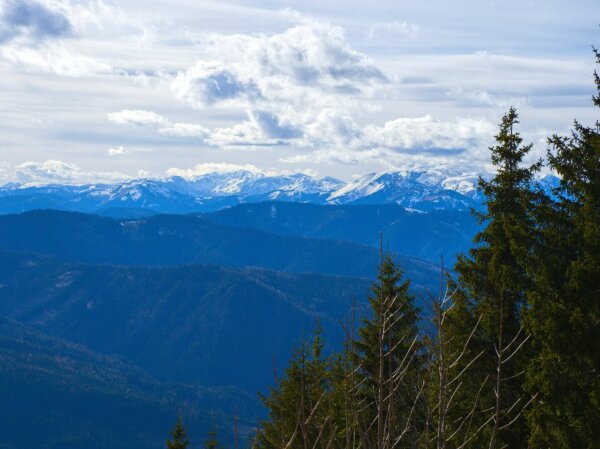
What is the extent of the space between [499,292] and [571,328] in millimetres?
4728

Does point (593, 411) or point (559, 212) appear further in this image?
point (559, 212)

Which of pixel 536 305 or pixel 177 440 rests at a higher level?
pixel 536 305

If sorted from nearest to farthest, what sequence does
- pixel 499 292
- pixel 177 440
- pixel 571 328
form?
pixel 571 328 < pixel 499 292 < pixel 177 440

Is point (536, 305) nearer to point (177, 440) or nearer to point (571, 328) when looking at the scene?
point (571, 328)

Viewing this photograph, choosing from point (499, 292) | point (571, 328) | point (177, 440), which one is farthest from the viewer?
point (177, 440)

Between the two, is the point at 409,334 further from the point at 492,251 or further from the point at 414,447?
the point at 414,447

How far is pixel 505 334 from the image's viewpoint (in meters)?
23.0

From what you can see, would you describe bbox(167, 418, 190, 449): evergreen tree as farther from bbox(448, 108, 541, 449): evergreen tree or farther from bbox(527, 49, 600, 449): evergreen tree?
bbox(527, 49, 600, 449): evergreen tree

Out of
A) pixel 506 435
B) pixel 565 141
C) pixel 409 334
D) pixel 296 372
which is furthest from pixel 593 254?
pixel 296 372

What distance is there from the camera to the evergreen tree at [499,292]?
21.8 meters

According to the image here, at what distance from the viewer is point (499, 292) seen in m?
23.2

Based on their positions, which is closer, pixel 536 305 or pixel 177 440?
pixel 536 305

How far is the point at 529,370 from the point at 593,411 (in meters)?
1.83

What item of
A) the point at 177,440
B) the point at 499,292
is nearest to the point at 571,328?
the point at 499,292
